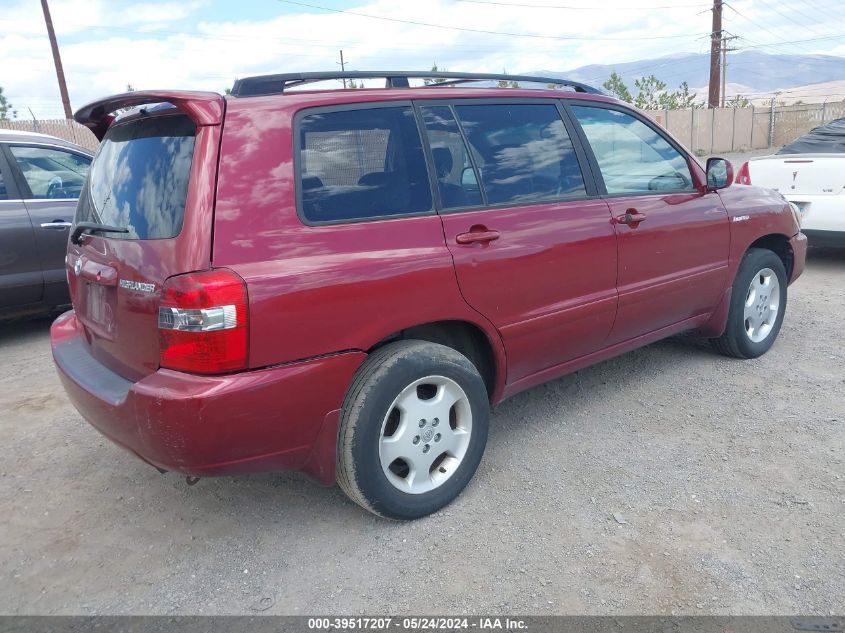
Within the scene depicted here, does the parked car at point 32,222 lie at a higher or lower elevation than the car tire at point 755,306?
higher

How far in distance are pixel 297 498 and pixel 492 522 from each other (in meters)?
0.90

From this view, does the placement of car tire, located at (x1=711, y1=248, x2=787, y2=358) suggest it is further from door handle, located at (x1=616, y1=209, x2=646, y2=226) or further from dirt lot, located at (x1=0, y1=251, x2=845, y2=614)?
door handle, located at (x1=616, y1=209, x2=646, y2=226)

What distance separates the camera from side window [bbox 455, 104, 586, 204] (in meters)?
3.09

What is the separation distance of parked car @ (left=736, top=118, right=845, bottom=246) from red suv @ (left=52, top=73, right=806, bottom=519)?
374 centimetres

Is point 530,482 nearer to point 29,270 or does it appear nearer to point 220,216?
point 220,216

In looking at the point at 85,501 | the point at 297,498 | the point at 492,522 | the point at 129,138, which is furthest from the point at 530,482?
the point at 129,138

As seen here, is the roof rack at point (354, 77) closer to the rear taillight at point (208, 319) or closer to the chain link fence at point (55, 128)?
the rear taillight at point (208, 319)

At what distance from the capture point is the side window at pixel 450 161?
9.54ft

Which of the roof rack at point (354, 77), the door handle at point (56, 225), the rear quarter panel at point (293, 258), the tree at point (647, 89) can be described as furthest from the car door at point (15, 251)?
the tree at point (647, 89)

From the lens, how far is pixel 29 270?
5.32 m

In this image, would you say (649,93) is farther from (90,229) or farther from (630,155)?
(90,229)

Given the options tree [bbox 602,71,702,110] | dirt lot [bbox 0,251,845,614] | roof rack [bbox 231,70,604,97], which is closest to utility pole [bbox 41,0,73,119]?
dirt lot [bbox 0,251,845,614]

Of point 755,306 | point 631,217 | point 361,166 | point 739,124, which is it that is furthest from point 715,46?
point 361,166

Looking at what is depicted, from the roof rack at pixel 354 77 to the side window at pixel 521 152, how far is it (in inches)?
8.5
